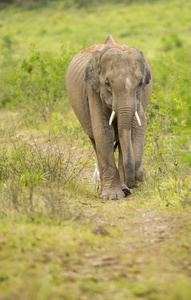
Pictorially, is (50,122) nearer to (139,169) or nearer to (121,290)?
(139,169)

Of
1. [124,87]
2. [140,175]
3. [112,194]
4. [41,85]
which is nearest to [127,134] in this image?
[124,87]

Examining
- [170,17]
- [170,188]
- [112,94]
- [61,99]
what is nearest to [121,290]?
[170,188]

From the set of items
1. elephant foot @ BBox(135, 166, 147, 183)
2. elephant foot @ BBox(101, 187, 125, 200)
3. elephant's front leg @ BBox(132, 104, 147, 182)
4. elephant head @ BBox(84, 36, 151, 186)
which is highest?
elephant head @ BBox(84, 36, 151, 186)

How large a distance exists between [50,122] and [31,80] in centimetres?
165

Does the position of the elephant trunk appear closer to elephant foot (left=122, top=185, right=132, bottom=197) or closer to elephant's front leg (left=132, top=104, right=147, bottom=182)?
elephant foot (left=122, top=185, right=132, bottom=197)

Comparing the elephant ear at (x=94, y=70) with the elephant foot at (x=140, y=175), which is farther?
the elephant foot at (x=140, y=175)

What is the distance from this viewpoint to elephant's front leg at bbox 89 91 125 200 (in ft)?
26.9

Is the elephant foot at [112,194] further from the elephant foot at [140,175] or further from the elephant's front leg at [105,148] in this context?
the elephant foot at [140,175]

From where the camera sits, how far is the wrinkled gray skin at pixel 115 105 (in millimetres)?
7582

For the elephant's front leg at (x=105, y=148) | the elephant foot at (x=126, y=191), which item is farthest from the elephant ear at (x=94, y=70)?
the elephant foot at (x=126, y=191)

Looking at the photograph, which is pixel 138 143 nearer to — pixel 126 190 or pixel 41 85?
pixel 126 190

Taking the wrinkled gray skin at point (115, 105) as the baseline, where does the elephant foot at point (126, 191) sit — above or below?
below

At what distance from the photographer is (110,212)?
661 centimetres

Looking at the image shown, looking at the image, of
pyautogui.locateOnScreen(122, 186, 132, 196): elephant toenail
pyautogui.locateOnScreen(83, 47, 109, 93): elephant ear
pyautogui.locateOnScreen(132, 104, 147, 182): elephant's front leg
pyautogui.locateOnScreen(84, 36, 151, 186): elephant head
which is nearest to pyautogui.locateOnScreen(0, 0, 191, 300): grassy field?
pyautogui.locateOnScreen(122, 186, 132, 196): elephant toenail
